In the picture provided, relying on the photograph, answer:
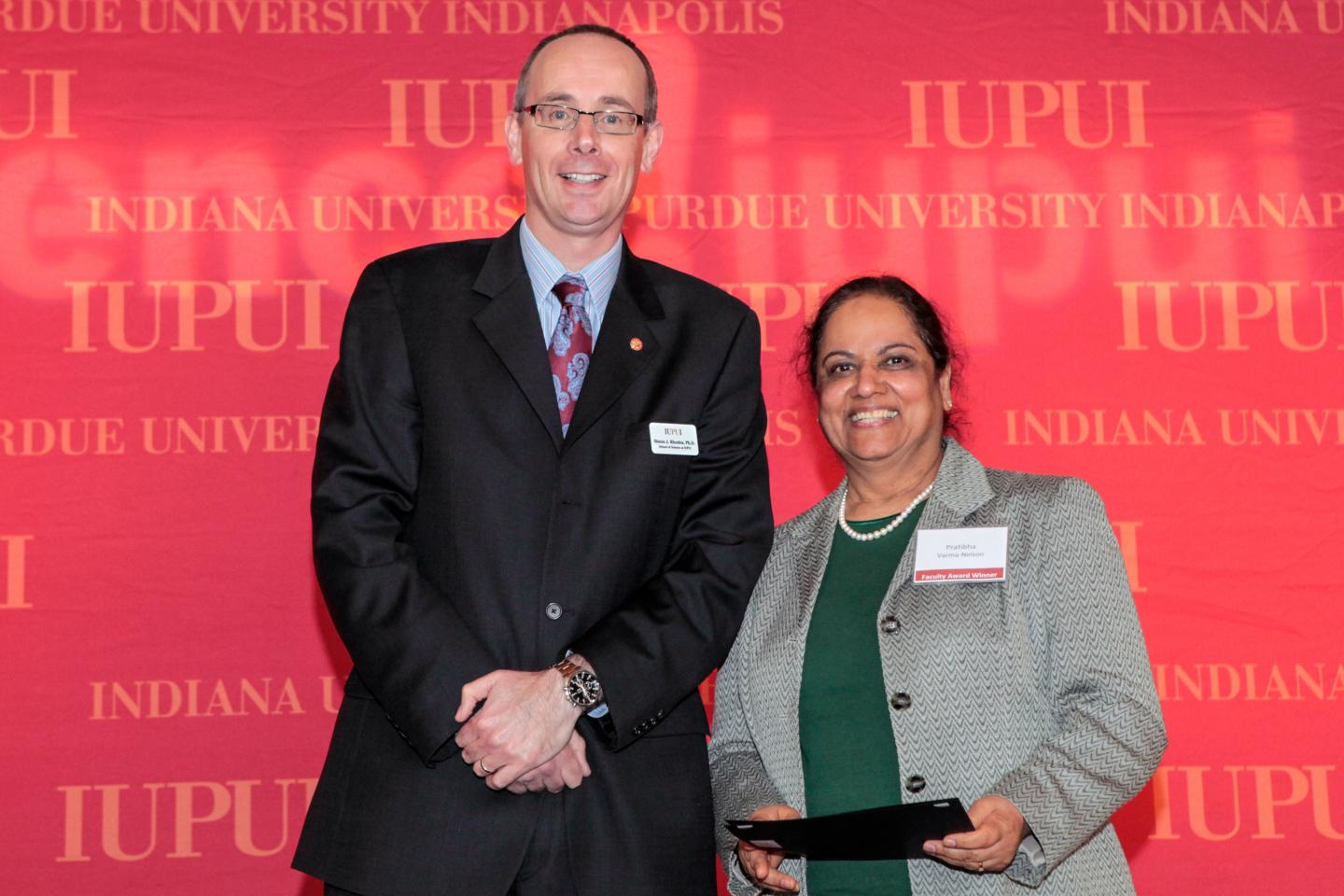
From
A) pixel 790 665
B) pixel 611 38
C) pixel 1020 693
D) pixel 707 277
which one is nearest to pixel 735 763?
pixel 790 665

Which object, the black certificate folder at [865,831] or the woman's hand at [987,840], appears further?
the woman's hand at [987,840]

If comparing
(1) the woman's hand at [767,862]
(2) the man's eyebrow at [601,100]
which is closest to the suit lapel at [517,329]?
(2) the man's eyebrow at [601,100]

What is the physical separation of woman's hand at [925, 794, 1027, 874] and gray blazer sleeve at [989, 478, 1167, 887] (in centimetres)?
2

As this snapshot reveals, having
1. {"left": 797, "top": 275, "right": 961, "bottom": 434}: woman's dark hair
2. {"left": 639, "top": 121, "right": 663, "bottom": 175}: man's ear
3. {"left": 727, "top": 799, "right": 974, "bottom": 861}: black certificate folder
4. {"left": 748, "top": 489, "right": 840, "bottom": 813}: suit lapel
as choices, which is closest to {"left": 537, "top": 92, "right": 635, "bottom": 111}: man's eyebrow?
{"left": 639, "top": 121, "right": 663, "bottom": 175}: man's ear

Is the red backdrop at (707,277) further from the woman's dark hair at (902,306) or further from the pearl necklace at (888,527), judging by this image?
the pearl necklace at (888,527)

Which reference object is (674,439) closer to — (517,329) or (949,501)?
Answer: (517,329)

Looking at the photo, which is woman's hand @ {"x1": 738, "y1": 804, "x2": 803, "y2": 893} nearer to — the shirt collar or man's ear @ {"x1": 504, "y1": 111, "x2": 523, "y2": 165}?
the shirt collar

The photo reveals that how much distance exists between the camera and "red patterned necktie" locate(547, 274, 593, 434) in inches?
83.1

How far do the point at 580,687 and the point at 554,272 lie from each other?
0.70 meters

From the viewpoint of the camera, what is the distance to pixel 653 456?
2080 millimetres

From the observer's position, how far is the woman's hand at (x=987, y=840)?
75.4 inches

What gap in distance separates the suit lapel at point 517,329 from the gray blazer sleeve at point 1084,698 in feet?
2.67

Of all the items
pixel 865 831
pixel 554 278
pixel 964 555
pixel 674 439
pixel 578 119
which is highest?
pixel 578 119

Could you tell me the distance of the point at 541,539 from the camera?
2012mm
